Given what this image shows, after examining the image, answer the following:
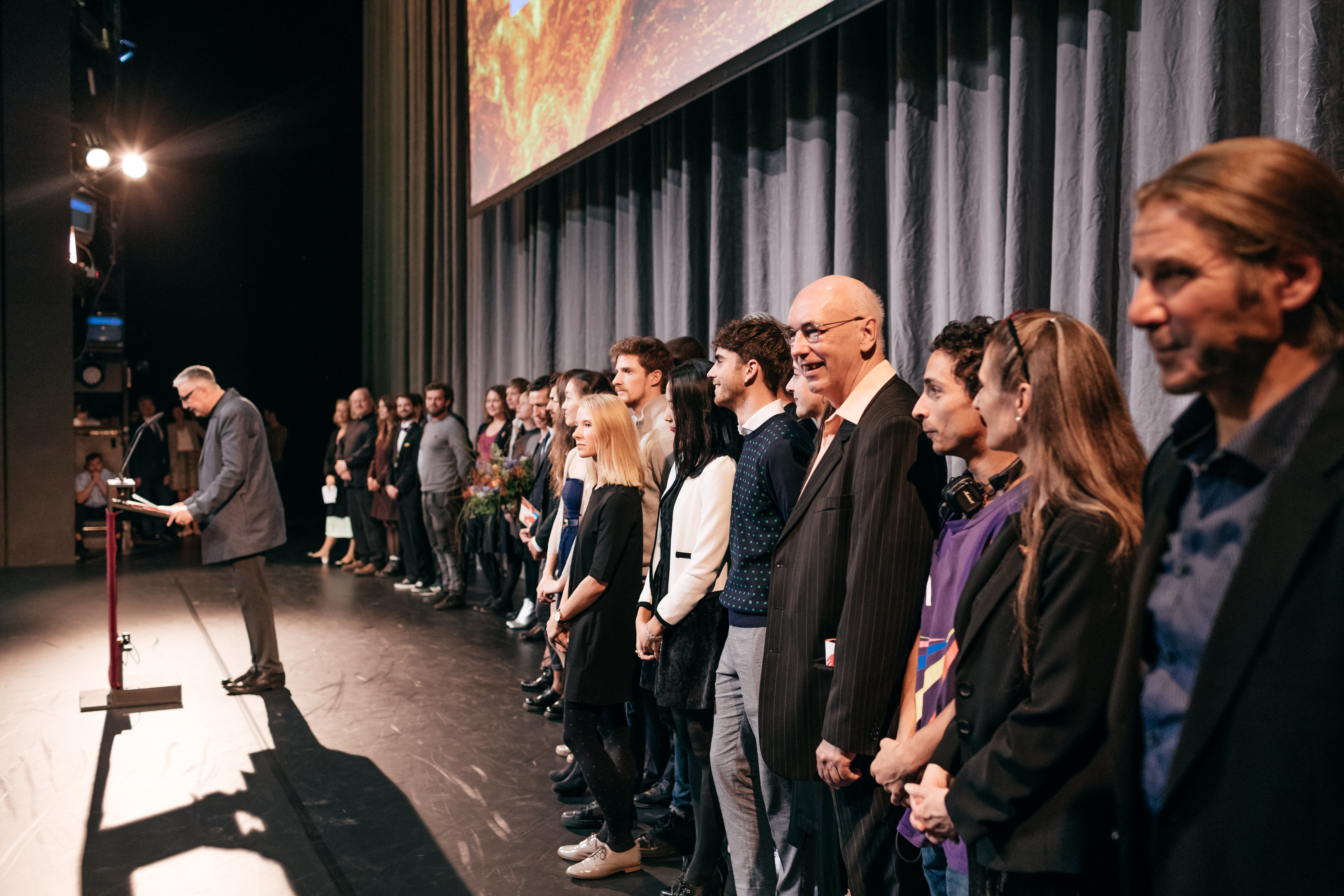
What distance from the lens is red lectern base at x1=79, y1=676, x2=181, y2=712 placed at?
399 centimetres

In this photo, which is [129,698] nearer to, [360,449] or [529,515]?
[529,515]

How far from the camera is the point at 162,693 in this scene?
4105 mm

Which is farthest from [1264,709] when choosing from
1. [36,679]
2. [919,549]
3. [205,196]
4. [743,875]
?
[205,196]

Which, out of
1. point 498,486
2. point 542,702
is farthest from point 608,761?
point 498,486

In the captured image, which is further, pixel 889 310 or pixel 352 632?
pixel 352 632

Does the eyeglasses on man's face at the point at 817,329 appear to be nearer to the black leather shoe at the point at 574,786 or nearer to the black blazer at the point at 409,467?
the black leather shoe at the point at 574,786

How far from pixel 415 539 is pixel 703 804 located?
4975 millimetres

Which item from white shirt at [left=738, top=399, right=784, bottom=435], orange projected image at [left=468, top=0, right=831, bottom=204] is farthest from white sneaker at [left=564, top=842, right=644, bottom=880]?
orange projected image at [left=468, top=0, right=831, bottom=204]

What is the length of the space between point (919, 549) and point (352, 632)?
4623mm

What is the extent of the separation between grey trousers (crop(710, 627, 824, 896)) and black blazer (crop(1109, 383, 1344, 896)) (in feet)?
3.80

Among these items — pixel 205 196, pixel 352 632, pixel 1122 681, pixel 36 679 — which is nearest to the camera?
pixel 1122 681

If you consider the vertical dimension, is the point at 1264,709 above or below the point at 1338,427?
below

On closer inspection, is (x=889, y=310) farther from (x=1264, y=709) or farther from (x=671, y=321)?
(x=1264, y=709)

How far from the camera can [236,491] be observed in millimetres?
4277
